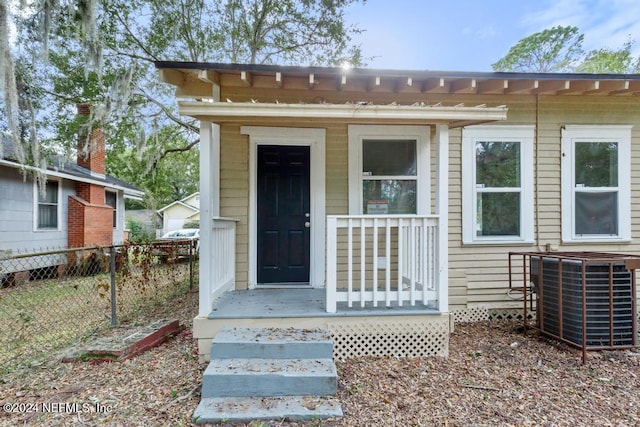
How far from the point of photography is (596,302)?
341cm

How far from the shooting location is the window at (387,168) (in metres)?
4.45

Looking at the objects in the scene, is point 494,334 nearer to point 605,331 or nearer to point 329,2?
point 605,331

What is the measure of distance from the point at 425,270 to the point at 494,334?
153 cm

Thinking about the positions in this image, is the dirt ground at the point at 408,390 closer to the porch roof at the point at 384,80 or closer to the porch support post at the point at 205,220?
the porch support post at the point at 205,220

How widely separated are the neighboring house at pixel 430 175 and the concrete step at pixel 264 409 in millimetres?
1700

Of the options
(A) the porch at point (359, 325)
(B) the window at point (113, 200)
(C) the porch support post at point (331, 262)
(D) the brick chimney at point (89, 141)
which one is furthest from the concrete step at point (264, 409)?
(B) the window at point (113, 200)

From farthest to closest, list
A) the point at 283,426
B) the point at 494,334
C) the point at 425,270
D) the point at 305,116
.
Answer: the point at 494,334
the point at 425,270
the point at 305,116
the point at 283,426

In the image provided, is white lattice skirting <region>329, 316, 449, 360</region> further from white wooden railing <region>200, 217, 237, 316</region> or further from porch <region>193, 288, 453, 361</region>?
white wooden railing <region>200, 217, 237, 316</region>

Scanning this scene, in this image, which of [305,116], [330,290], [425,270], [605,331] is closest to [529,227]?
[605,331]

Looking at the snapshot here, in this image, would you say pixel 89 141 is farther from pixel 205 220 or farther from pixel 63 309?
pixel 205 220

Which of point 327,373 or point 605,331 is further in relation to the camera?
point 605,331

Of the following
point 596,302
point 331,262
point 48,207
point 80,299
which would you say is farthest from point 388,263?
point 48,207

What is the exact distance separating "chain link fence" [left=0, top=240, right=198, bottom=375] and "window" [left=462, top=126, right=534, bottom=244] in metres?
4.84

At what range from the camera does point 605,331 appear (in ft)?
11.3
